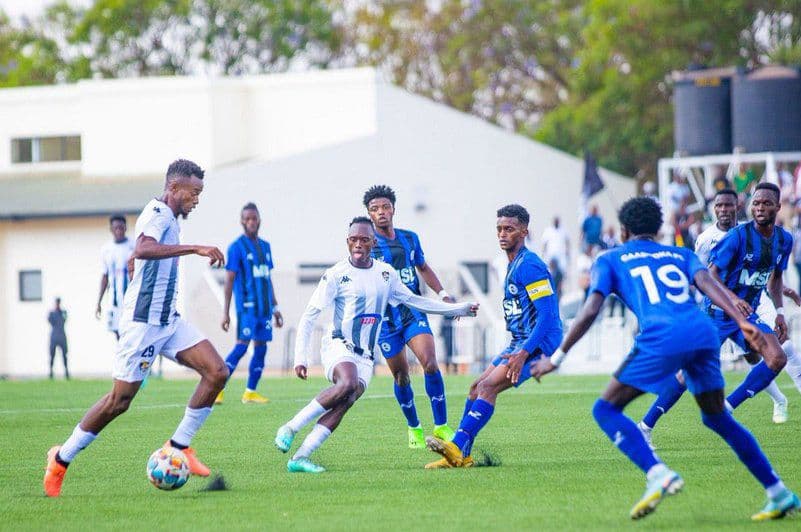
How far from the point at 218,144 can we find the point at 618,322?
55.5 feet

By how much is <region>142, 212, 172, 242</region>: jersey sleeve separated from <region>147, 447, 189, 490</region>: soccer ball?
1512 millimetres

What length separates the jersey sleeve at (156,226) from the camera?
10.8m

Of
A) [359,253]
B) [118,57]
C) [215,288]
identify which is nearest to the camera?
[359,253]

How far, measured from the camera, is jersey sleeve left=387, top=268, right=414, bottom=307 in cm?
1239

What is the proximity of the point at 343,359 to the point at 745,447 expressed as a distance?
12.1 feet

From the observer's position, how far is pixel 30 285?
4178 centimetres

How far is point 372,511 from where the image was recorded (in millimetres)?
9859

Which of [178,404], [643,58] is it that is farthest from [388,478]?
[643,58]

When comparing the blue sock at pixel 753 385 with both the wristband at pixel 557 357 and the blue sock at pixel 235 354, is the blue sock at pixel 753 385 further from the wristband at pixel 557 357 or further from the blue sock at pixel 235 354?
the blue sock at pixel 235 354

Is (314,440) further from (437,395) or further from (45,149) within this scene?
(45,149)

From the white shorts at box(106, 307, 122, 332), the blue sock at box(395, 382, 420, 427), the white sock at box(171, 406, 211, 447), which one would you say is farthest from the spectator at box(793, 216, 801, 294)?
the white sock at box(171, 406, 211, 447)

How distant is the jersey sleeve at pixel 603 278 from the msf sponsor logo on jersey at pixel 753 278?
455 cm

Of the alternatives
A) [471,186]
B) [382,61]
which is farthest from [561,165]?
[382,61]

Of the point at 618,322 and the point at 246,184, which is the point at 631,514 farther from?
the point at 246,184
